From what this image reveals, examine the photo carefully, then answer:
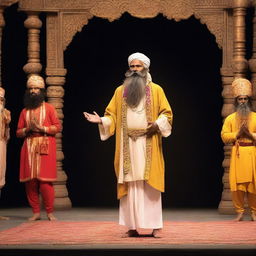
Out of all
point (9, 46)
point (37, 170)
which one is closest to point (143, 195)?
point (37, 170)

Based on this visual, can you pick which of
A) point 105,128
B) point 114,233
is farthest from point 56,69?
point 114,233

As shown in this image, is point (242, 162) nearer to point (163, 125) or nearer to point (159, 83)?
point (163, 125)

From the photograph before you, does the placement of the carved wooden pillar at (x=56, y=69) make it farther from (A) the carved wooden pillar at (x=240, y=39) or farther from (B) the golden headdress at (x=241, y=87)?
(B) the golden headdress at (x=241, y=87)

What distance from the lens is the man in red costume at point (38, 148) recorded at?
38.9ft

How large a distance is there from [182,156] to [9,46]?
333 cm

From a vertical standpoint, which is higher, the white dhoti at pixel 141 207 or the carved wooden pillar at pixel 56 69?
the carved wooden pillar at pixel 56 69

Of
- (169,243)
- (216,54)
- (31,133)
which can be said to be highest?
(216,54)

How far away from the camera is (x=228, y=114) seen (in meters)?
13.2

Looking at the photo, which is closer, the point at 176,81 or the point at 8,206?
the point at 8,206

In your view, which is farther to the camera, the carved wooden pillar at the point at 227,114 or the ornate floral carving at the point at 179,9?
the ornate floral carving at the point at 179,9

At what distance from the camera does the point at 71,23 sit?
1356 cm

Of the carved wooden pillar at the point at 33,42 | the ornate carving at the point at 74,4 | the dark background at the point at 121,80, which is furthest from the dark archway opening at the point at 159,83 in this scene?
the carved wooden pillar at the point at 33,42

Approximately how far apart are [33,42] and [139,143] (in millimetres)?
3815

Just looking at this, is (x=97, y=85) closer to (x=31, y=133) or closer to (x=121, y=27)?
(x=121, y=27)
